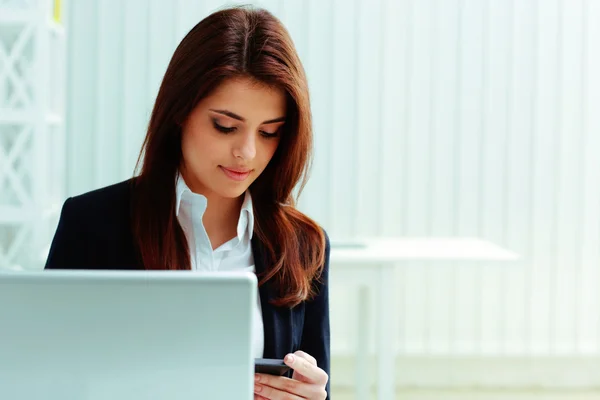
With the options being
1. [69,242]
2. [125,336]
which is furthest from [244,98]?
[125,336]

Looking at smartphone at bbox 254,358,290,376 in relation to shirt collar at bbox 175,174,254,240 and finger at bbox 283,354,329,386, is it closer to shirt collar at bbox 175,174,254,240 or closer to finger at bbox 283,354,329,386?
finger at bbox 283,354,329,386

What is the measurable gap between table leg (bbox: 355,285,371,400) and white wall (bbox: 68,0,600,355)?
0.32 meters

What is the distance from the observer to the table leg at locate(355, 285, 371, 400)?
10.7ft

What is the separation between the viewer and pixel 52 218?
3.30 m

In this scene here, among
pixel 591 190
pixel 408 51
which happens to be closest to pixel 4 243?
pixel 408 51

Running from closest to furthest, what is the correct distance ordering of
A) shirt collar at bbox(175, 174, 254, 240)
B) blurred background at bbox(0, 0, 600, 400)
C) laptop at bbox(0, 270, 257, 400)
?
laptop at bbox(0, 270, 257, 400) → shirt collar at bbox(175, 174, 254, 240) → blurred background at bbox(0, 0, 600, 400)

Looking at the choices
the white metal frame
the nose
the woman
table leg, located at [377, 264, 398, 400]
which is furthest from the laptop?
the white metal frame

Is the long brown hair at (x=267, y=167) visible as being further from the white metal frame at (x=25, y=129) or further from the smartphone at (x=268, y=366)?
the white metal frame at (x=25, y=129)

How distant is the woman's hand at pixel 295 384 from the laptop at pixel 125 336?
0.47 metres

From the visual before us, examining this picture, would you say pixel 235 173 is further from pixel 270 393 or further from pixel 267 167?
pixel 270 393

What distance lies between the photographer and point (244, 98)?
1305mm

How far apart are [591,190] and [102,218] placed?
2.92 meters

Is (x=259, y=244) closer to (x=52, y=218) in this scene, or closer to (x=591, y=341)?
(x=52, y=218)

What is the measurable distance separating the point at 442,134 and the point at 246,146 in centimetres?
249
